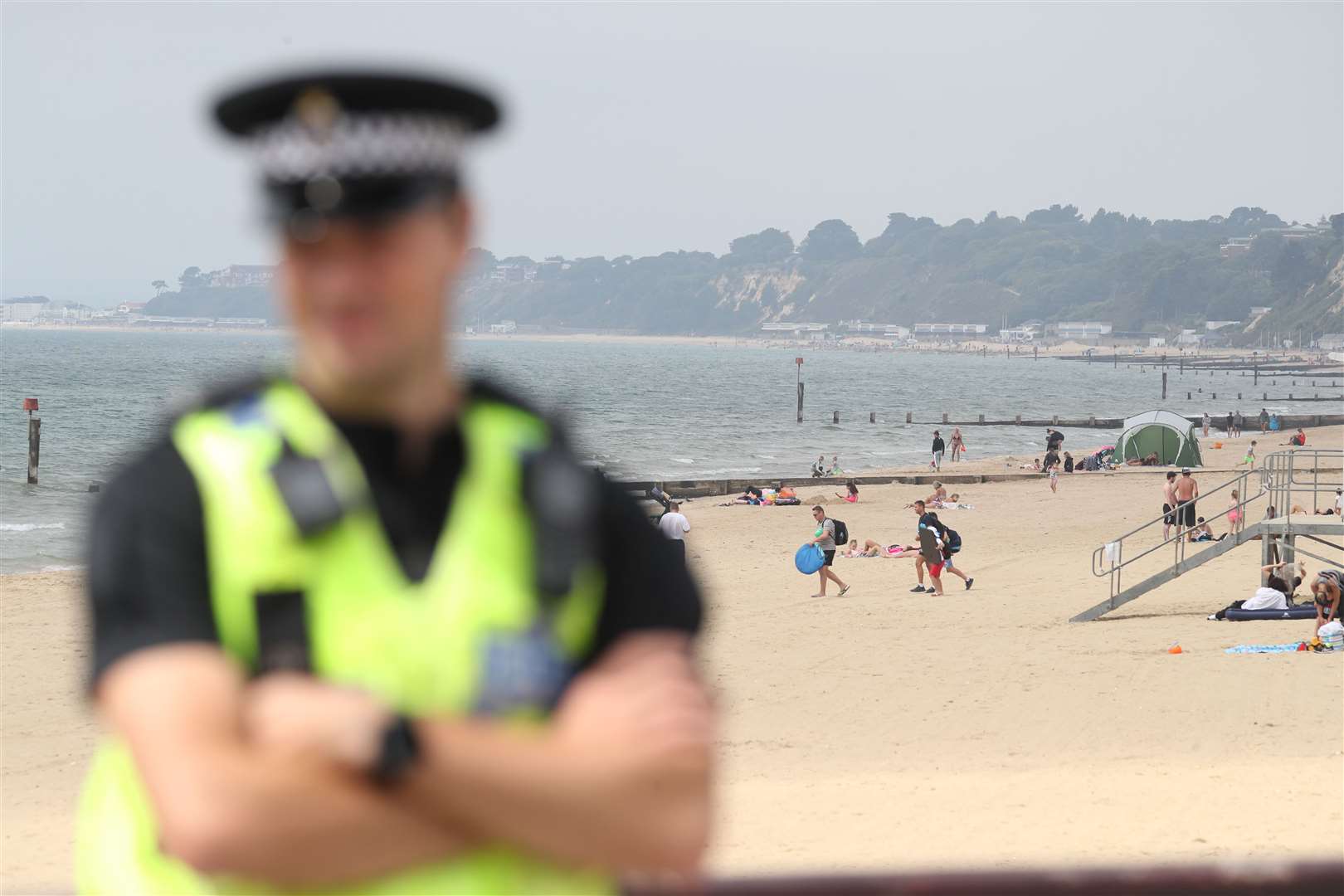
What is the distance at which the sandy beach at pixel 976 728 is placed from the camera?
30.3ft

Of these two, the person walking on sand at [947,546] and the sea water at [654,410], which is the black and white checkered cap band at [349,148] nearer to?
the sea water at [654,410]

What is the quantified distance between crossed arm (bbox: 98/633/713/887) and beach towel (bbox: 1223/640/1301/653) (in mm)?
15395

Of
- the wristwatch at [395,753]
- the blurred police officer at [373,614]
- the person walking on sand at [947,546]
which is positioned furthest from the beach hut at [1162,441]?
the wristwatch at [395,753]

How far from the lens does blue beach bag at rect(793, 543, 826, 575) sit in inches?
845

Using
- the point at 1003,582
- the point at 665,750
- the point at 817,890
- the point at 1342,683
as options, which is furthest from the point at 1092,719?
the point at 665,750

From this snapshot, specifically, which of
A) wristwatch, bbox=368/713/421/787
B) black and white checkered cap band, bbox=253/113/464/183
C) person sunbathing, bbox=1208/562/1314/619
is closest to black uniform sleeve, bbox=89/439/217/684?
wristwatch, bbox=368/713/421/787

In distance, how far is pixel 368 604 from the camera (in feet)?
3.63

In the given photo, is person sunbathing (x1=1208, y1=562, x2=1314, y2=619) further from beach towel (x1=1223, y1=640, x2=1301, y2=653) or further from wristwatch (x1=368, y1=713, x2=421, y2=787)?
wristwatch (x1=368, y1=713, x2=421, y2=787)

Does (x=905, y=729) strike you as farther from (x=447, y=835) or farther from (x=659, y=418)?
(x=659, y=418)

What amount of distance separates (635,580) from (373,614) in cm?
24

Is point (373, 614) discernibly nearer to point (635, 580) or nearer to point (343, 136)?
point (635, 580)

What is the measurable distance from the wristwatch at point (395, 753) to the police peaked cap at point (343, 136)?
0.41 m

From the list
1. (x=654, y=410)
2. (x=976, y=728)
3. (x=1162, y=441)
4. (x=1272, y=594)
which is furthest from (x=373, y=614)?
(x=654, y=410)

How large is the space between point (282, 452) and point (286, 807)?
0.89 ft
